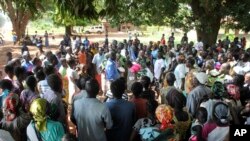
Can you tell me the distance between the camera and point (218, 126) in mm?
4559

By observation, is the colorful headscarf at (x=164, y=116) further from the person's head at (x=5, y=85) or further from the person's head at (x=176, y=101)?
the person's head at (x=5, y=85)

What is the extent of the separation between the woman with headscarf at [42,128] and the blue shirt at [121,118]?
83cm

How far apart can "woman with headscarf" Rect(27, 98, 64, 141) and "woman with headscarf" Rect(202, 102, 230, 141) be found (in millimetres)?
1674

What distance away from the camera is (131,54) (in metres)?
13.7

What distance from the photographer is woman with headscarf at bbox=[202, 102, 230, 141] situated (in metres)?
4.47

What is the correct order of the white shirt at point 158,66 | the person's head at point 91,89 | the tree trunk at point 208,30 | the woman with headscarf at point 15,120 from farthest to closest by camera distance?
the tree trunk at point 208,30 → the white shirt at point 158,66 → the person's head at point 91,89 → the woman with headscarf at point 15,120

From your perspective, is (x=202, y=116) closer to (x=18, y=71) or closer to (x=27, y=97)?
(x=27, y=97)

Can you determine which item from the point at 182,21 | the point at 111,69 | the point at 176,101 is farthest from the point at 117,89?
the point at 182,21

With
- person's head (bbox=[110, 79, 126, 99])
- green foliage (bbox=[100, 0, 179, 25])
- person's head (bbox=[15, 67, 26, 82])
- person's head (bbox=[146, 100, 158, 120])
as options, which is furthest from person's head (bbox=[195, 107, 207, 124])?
green foliage (bbox=[100, 0, 179, 25])

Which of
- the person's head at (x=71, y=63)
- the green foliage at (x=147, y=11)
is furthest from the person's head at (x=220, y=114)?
the green foliage at (x=147, y=11)

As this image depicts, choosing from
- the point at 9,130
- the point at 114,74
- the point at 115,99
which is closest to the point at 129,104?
the point at 115,99

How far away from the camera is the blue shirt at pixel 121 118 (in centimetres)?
498

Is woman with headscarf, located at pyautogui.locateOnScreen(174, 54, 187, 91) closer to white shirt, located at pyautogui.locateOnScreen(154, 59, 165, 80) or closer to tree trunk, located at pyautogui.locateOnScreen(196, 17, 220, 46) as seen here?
white shirt, located at pyautogui.locateOnScreen(154, 59, 165, 80)

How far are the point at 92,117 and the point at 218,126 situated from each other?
1507mm
